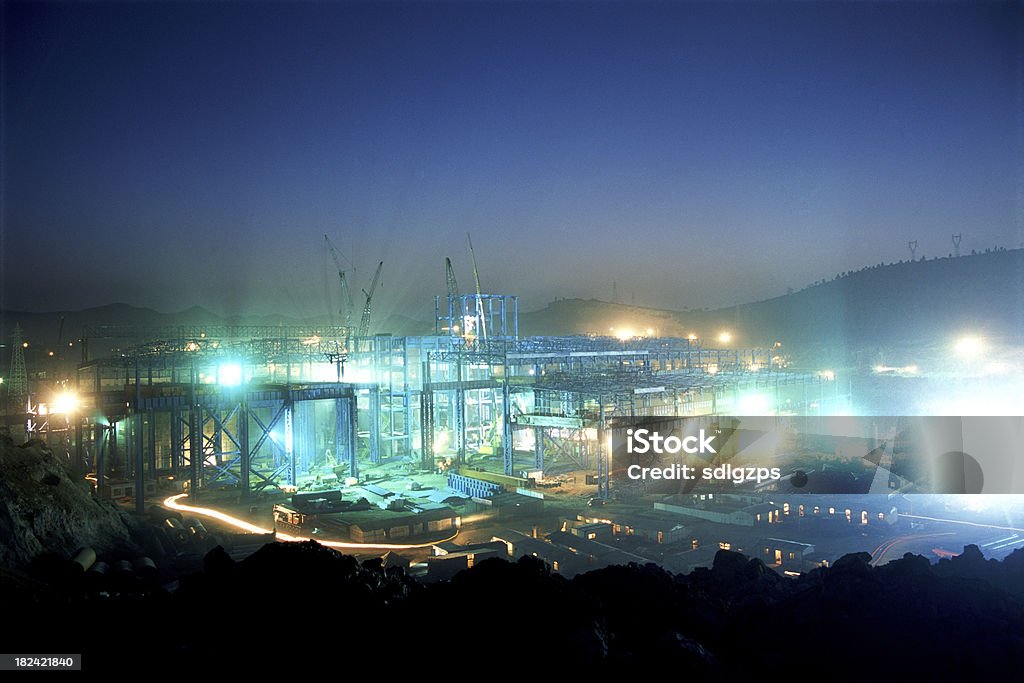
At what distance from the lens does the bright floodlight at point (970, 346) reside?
6744 cm

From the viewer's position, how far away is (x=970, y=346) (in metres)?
71.6

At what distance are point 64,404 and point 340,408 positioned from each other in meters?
12.7

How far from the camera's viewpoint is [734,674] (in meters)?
6.76

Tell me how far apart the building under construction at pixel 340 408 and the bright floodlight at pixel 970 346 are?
30289 mm

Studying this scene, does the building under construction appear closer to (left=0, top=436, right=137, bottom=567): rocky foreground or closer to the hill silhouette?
(left=0, top=436, right=137, bottom=567): rocky foreground

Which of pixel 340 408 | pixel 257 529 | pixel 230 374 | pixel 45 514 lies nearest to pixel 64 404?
pixel 230 374

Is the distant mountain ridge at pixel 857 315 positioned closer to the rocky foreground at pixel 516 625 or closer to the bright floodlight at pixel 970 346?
the bright floodlight at pixel 970 346

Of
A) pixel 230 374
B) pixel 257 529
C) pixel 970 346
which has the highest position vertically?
pixel 970 346

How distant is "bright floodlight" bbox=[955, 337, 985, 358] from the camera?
67438 mm

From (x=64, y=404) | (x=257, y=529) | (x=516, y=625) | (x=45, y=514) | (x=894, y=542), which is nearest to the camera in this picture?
(x=516, y=625)

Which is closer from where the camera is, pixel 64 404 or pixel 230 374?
pixel 64 404

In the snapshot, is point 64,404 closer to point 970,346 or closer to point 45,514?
point 45,514

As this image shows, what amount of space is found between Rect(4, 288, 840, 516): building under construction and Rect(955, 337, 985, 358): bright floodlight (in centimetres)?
3029

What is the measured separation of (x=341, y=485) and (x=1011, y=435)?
28592 mm
